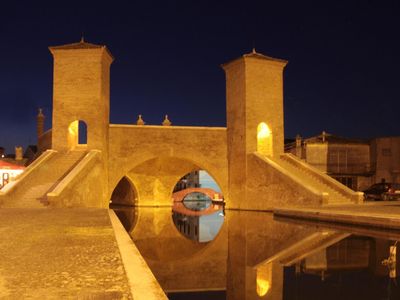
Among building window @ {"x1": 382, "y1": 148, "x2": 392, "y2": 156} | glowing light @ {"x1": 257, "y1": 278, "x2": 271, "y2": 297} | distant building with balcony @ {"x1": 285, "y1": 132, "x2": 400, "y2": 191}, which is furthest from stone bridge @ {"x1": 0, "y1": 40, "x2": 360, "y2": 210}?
glowing light @ {"x1": 257, "y1": 278, "x2": 271, "y2": 297}

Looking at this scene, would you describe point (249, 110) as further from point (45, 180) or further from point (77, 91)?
point (45, 180)

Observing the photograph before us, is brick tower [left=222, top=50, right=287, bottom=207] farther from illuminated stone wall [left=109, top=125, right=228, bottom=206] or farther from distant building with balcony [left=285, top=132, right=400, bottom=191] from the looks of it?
distant building with balcony [left=285, top=132, right=400, bottom=191]

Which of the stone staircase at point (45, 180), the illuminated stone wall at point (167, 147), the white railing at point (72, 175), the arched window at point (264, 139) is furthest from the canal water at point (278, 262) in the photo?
the arched window at point (264, 139)

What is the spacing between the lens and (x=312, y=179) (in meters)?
17.9

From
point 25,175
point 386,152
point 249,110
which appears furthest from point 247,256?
point 386,152

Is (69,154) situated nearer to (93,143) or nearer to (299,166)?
(93,143)

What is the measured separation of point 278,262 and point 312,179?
10.9 metres

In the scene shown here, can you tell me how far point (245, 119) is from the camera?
1942 centimetres

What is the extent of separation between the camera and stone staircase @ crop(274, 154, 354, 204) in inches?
656

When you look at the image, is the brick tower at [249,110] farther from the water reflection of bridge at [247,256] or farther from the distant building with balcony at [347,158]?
the distant building with balcony at [347,158]

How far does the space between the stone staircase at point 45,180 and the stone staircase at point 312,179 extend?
26.3 feet

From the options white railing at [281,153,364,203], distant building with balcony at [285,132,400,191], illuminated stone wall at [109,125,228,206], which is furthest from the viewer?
distant building with balcony at [285,132,400,191]

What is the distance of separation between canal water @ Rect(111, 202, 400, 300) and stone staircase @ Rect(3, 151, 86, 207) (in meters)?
3.37

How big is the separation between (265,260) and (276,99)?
1322 cm
